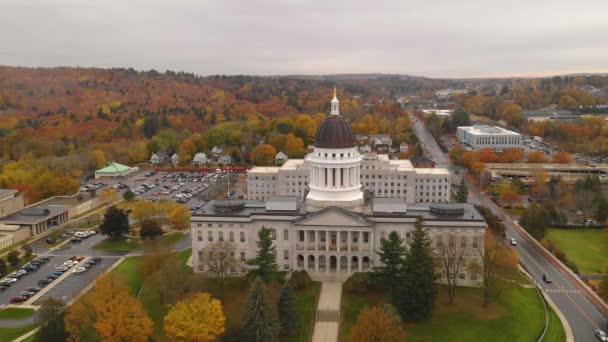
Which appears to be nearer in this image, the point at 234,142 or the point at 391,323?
the point at 391,323

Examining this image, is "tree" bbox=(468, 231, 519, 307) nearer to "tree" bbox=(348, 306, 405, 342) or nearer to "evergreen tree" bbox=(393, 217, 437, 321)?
"evergreen tree" bbox=(393, 217, 437, 321)

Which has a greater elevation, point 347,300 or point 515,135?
point 515,135

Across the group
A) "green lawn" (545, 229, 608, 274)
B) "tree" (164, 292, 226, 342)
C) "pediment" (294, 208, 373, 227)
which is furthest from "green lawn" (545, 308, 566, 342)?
"tree" (164, 292, 226, 342)

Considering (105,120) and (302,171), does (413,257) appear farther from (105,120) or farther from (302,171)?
(105,120)

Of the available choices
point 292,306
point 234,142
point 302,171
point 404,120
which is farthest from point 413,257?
point 404,120

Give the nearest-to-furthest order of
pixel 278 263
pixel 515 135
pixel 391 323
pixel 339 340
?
pixel 391 323
pixel 339 340
pixel 278 263
pixel 515 135

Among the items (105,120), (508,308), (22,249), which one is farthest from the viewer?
(105,120)

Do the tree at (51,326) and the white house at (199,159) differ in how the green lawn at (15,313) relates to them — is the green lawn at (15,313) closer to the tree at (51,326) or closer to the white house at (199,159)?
the tree at (51,326)

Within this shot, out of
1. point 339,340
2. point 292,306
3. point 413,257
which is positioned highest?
point 413,257
